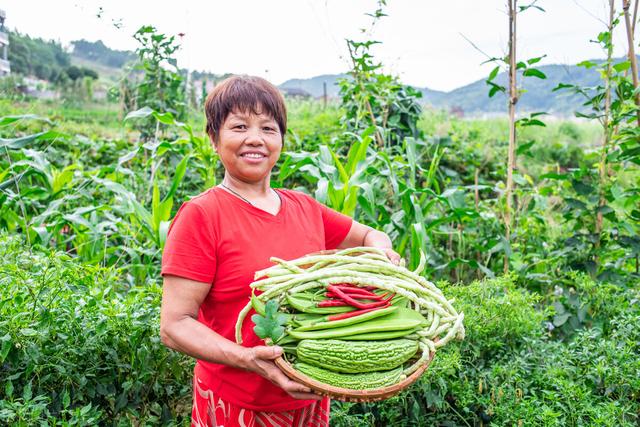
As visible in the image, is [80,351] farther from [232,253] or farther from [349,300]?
[349,300]

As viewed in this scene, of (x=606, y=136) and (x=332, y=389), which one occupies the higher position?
(x=606, y=136)

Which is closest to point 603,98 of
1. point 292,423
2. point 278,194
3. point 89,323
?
point 278,194

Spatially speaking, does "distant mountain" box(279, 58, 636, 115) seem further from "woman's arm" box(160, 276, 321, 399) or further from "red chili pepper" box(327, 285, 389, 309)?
"woman's arm" box(160, 276, 321, 399)

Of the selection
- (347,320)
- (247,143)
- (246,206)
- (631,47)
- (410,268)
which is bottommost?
(410,268)

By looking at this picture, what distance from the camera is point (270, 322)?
1.37 m

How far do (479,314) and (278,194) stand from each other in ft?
4.01

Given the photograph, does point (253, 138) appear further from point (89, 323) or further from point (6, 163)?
point (6, 163)

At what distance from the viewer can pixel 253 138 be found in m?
1.61

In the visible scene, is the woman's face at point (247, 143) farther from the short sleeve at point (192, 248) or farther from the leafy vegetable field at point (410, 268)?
the leafy vegetable field at point (410, 268)

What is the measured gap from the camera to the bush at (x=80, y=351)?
1988mm

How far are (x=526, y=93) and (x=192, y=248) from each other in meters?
2.70

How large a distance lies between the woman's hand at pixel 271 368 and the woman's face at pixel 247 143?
515 mm

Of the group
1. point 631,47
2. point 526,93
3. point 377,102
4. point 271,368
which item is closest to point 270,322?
point 271,368

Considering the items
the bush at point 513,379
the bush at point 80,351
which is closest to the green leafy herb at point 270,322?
the bush at point 80,351
